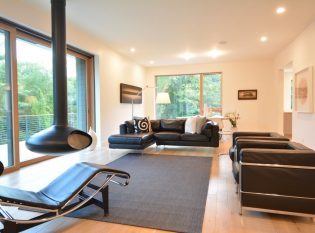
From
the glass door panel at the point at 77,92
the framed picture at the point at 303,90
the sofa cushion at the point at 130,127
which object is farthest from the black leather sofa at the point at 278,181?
the glass door panel at the point at 77,92

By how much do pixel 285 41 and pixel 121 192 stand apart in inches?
225

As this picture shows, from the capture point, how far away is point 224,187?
9.49 ft

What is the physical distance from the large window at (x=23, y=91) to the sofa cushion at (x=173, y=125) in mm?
2210

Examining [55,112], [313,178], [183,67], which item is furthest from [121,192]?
[183,67]

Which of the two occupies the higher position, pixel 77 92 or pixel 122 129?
pixel 77 92

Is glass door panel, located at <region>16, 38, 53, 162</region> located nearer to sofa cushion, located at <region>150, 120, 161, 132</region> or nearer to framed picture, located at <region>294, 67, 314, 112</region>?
sofa cushion, located at <region>150, 120, 161, 132</region>

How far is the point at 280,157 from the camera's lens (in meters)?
1.97

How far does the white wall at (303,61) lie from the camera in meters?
4.63

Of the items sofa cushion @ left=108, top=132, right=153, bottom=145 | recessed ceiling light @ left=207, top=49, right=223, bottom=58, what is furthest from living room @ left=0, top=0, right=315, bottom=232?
sofa cushion @ left=108, top=132, right=153, bottom=145

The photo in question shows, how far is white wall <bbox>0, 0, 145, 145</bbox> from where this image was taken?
362cm

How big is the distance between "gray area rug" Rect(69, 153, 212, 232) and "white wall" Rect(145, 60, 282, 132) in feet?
16.3

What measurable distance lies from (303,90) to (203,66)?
13.4 ft

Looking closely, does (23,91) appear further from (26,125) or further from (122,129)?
(122,129)

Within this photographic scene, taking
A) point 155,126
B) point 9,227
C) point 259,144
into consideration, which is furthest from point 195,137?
point 9,227
